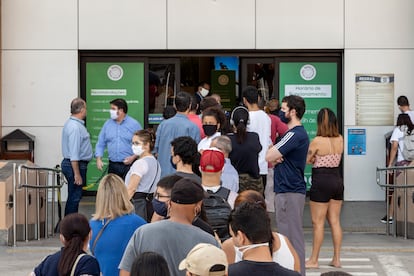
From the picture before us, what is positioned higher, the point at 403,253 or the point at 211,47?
the point at 211,47

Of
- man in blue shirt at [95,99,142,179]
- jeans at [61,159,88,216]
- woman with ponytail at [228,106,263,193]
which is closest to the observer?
woman with ponytail at [228,106,263,193]

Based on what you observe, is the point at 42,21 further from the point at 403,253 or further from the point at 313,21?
the point at 403,253

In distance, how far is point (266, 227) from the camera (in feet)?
18.2

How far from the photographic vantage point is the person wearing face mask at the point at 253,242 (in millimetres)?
5324

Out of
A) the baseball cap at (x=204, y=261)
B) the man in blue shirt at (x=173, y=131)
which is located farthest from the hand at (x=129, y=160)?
the baseball cap at (x=204, y=261)

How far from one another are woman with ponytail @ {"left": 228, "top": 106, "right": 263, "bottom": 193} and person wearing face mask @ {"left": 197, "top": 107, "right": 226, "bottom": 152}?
0.73 feet

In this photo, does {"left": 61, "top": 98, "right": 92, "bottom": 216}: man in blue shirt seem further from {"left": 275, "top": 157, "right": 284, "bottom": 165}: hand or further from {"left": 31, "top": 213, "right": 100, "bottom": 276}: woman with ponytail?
{"left": 31, "top": 213, "right": 100, "bottom": 276}: woman with ponytail

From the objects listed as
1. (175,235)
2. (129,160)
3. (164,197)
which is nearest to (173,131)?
(129,160)

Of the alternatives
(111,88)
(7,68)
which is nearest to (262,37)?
(111,88)

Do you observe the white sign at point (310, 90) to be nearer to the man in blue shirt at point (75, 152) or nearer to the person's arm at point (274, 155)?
the man in blue shirt at point (75, 152)

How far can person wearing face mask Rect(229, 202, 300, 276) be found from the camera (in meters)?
5.32

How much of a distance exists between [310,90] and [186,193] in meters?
12.7

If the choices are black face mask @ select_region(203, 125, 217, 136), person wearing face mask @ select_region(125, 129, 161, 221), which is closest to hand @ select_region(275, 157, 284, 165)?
black face mask @ select_region(203, 125, 217, 136)

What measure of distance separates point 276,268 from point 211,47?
13.0 m
